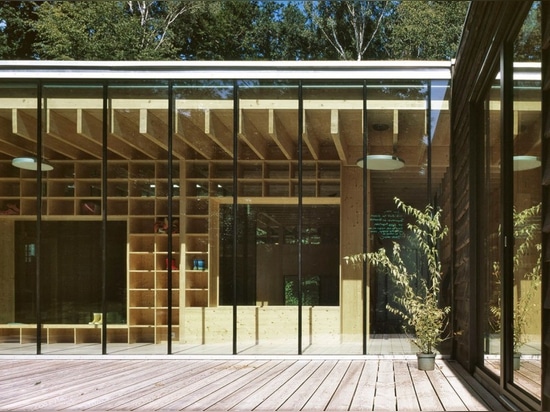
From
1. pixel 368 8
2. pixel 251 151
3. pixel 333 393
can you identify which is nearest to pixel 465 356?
pixel 333 393

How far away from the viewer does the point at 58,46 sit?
2131cm

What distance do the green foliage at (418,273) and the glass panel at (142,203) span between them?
217 centimetres

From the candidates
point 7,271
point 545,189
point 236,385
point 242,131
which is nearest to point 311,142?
point 242,131

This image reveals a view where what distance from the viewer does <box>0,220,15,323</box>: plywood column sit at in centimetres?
751

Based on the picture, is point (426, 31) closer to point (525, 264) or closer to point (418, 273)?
point (418, 273)

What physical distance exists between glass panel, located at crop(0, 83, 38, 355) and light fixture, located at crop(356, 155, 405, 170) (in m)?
3.82

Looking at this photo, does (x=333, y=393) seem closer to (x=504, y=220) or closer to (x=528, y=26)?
(x=504, y=220)

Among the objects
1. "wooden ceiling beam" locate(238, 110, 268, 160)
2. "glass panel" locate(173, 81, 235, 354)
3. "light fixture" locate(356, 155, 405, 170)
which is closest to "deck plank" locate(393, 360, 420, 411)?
"glass panel" locate(173, 81, 235, 354)

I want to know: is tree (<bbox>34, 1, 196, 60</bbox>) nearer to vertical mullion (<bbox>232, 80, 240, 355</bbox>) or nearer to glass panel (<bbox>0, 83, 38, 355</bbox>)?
glass panel (<bbox>0, 83, 38, 355</bbox>)

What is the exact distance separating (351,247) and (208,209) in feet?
5.50

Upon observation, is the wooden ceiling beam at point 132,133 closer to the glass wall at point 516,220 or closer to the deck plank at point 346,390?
the deck plank at point 346,390

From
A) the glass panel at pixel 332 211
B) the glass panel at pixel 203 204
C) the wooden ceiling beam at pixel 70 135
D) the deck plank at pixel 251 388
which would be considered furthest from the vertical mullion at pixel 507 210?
the wooden ceiling beam at pixel 70 135

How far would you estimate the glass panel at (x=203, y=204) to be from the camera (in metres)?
7.35

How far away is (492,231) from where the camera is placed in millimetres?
4789
